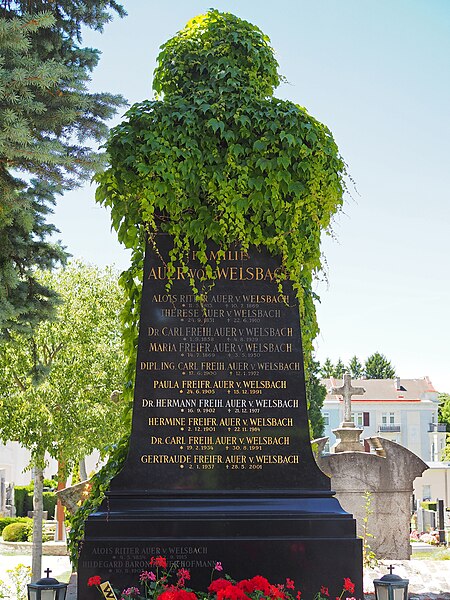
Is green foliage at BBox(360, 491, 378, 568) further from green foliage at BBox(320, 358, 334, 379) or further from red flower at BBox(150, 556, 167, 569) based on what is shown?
green foliage at BBox(320, 358, 334, 379)

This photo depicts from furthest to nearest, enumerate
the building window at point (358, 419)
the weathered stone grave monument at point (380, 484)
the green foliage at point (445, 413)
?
the green foliage at point (445, 413)
the building window at point (358, 419)
the weathered stone grave monument at point (380, 484)

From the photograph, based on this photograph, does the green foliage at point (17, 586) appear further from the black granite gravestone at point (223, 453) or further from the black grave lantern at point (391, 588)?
the black grave lantern at point (391, 588)

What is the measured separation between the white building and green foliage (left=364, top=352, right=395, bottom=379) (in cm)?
1726

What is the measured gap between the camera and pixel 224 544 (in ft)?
22.9

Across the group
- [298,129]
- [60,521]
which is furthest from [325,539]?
[60,521]

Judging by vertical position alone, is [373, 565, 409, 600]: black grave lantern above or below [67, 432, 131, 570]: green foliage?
below

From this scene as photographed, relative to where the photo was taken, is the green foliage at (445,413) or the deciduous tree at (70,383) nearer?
the deciduous tree at (70,383)

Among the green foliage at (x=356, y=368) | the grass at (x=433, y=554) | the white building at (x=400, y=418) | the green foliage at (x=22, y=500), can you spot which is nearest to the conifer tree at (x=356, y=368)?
the green foliage at (x=356, y=368)

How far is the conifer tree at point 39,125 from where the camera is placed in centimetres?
597

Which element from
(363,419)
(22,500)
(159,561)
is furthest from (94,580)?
(363,419)

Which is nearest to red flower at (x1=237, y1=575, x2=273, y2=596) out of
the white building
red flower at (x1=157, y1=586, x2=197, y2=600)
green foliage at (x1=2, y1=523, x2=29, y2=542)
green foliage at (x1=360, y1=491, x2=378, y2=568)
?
red flower at (x1=157, y1=586, x2=197, y2=600)

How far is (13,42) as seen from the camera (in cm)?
598

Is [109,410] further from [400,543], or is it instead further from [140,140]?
[140,140]

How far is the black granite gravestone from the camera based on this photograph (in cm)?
696
